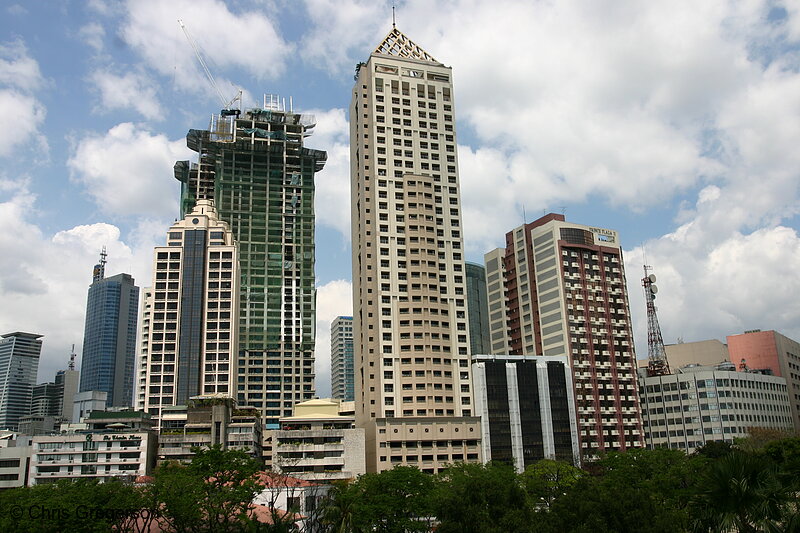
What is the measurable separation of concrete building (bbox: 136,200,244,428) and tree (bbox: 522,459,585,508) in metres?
94.5

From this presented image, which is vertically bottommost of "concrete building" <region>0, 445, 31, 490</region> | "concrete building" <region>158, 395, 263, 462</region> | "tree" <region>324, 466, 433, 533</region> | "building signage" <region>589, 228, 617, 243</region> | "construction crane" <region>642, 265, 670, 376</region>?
"tree" <region>324, 466, 433, 533</region>

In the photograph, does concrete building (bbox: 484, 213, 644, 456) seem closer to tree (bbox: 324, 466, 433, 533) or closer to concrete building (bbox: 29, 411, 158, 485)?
tree (bbox: 324, 466, 433, 533)

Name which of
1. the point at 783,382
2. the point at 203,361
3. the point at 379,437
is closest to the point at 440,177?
the point at 379,437

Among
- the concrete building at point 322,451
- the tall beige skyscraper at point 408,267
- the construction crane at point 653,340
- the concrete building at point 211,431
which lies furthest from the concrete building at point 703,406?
the concrete building at point 211,431

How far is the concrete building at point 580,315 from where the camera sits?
163m

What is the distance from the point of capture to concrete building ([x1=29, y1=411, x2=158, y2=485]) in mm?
Answer: 135500

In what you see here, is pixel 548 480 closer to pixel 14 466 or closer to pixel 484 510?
pixel 484 510

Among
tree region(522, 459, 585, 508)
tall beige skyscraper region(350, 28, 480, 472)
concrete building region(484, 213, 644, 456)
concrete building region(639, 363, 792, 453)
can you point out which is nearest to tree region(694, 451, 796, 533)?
tree region(522, 459, 585, 508)

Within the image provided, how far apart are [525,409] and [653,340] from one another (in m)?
55.4

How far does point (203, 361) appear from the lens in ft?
605

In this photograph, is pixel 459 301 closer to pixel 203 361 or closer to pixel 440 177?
pixel 440 177

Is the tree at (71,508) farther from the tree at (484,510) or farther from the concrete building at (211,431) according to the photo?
the concrete building at (211,431)

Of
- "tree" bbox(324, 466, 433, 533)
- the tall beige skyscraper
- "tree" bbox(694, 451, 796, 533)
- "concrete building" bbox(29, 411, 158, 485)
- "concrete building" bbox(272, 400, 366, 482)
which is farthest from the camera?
the tall beige skyscraper

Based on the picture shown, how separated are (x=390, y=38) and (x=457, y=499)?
13710 cm
